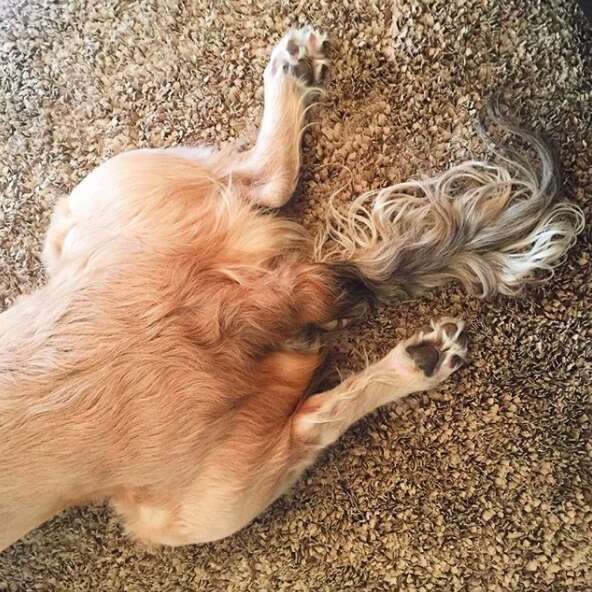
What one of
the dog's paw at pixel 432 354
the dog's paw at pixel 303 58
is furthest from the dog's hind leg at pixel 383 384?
the dog's paw at pixel 303 58

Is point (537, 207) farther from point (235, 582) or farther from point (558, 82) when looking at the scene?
Result: point (235, 582)

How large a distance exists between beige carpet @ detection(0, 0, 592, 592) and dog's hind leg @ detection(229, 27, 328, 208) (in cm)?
6

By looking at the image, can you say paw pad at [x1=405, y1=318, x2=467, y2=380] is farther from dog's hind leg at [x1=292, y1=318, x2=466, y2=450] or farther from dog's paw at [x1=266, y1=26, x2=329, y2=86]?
dog's paw at [x1=266, y1=26, x2=329, y2=86]

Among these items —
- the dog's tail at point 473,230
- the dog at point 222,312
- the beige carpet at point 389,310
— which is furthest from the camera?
the beige carpet at point 389,310

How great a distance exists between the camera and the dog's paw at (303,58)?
5.60 feet

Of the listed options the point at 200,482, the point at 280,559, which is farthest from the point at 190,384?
the point at 280,559

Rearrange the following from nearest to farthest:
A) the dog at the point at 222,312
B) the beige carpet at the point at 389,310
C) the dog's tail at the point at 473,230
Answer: the dog at the point at 222,312 → the dog's tail at the point at 473,230 → the beige carpet at the point at 389,310

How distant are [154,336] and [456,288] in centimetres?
74

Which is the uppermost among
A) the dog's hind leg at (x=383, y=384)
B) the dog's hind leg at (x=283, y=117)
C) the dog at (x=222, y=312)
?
the dog's hind leg at (x=283, y=117)

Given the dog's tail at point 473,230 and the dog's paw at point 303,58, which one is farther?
the dog's paw at point 303,58

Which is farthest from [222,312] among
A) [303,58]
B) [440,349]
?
[303,58]

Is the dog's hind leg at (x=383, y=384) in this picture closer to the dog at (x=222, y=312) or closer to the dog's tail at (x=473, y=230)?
the dog at (x=222, y=312)

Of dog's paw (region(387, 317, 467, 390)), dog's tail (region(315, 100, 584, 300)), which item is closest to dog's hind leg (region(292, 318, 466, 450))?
dog's paw (region(387, 317, 467, 390))

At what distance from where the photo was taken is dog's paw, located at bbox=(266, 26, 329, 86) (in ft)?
5.60
